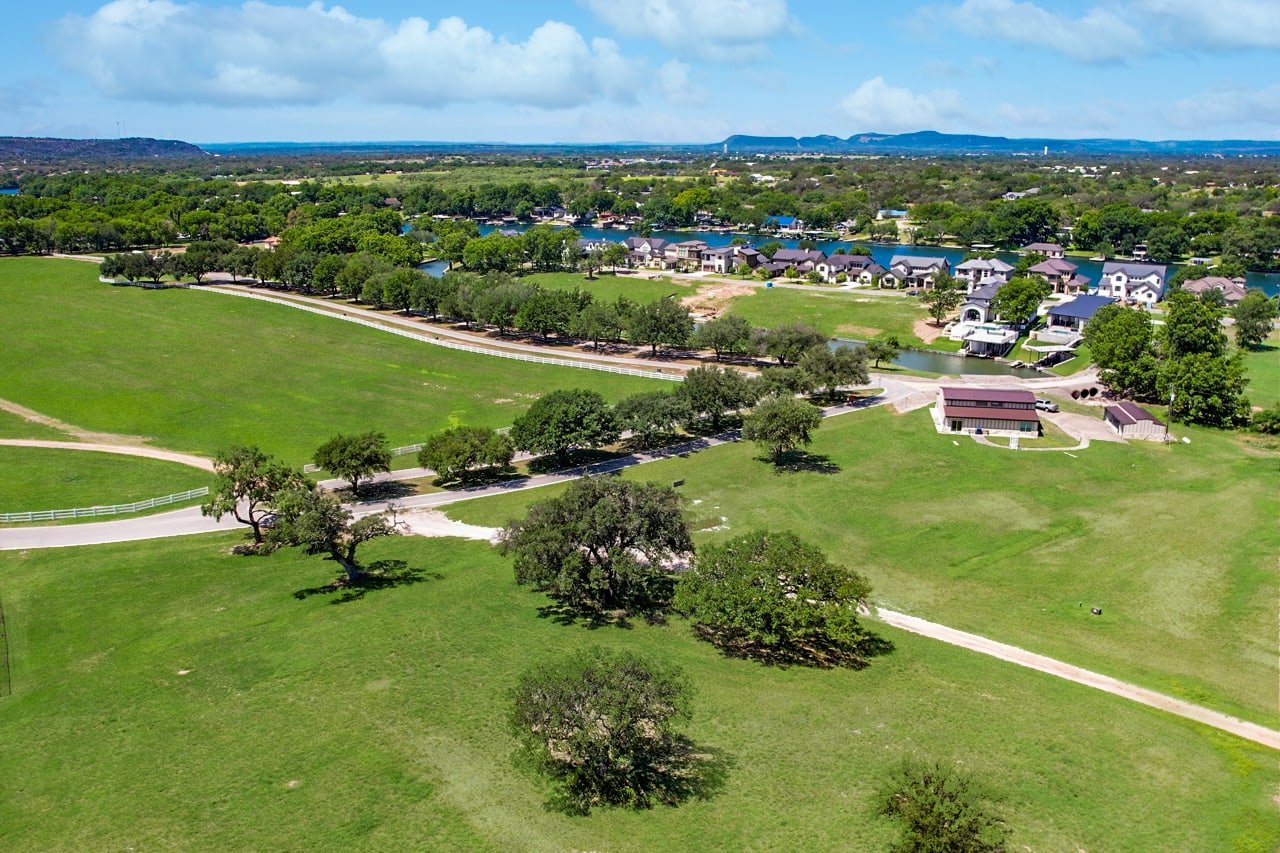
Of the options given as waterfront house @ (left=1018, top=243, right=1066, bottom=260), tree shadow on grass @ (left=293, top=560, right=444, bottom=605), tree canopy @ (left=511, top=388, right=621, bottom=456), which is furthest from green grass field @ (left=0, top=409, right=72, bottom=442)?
waterfront house @ (left=1018, top=243, right=1066, bottom=260)

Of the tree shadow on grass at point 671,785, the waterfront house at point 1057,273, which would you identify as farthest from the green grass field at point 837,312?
the tree shadow on grass at point 671,785

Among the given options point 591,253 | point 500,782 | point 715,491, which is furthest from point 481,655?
point 591,253

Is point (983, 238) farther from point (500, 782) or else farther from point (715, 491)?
point (500, 782)

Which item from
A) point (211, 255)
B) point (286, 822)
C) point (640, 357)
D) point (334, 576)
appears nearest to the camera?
point (286, 822)

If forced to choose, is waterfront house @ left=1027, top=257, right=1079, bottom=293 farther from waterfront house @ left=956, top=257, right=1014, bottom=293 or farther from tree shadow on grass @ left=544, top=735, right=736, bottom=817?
tree shadow on grass @ left=544, top=735, right=736, bottom=817

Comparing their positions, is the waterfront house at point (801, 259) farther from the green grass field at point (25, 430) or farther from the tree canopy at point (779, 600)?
the tree canopy at point (779, 600)

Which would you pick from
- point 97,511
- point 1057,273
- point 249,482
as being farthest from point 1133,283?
point 97,511
